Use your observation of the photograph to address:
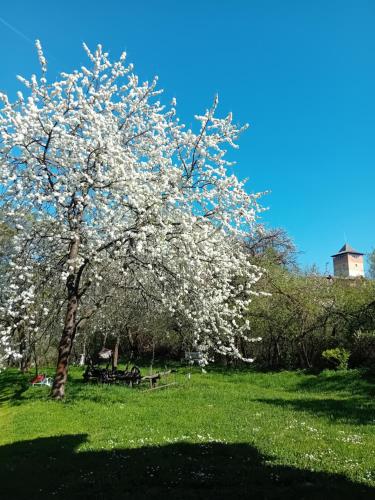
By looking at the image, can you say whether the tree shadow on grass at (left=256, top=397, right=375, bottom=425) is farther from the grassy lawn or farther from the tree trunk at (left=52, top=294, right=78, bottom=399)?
the tree trunk at (left=52, top=294, right=78, bottom=399)

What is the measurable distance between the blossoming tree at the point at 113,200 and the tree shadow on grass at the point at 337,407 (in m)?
2.74

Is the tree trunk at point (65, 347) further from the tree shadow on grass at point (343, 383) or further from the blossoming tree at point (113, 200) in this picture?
the tree shadow on grass at point (343, 383)

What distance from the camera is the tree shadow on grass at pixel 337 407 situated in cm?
1102

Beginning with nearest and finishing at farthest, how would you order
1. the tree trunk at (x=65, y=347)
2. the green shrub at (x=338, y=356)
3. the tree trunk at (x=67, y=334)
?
the tree trunk at (x=67, y=334), the tree trunk at (x=65, y=347), the green shrub at (x=338, y=356)

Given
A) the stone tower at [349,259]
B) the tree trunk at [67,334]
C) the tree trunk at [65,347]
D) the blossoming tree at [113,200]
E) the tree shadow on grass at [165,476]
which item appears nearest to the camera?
the tree shadow on grass at [165,476]

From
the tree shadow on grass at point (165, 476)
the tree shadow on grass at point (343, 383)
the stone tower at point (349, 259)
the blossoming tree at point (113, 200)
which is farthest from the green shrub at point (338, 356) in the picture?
the stone tower at point (349, 259)

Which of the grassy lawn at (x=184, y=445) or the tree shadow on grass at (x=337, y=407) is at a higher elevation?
the tree shadow on grass at (x=337, y=407)

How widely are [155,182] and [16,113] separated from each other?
3.39 m

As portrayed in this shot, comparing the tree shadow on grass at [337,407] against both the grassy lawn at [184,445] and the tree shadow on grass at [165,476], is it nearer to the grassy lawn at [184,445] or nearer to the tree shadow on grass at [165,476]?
the grassy lawn at [184,445]

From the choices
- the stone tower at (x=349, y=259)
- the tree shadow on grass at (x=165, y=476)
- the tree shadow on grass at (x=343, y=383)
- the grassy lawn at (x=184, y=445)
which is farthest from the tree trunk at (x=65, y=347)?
the stone tower at (x=349, y=259)

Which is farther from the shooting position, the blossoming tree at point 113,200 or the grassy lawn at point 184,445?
the blossoming tree at point 113,200

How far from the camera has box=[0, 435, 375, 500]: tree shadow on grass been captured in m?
5.59

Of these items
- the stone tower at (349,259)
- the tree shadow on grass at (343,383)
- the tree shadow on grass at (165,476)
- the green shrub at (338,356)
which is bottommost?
the tree shadow on grass at (165,476)

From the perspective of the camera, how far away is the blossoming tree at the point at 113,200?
1006 centimetres
